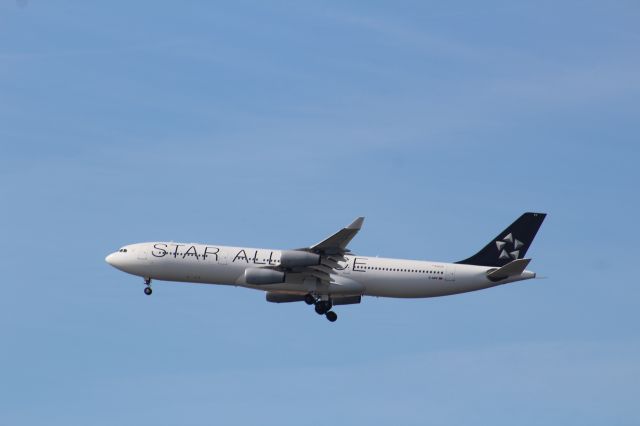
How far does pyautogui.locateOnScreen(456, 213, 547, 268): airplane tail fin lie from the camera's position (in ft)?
360

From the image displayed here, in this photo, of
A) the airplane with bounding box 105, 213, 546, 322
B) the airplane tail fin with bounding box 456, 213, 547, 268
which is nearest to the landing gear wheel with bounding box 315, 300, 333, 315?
the airplane with bounding box 105, 213, 546, 322

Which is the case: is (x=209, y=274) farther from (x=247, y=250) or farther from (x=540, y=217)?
(x=540, y=217)

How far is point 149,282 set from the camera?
10850 centimetres

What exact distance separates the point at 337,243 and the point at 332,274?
16.6ft

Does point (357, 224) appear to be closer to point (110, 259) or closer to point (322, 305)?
point (322, 305)

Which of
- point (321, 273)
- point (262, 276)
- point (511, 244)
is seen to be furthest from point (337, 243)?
point (511, 244)

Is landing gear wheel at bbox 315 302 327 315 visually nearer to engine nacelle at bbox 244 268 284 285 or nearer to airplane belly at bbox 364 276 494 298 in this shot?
airplane belly at bbox 364 276 494 298

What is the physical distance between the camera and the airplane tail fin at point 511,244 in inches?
4318

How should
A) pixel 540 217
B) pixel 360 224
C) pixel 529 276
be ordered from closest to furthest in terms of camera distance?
1. pixel 360 224
2. pixel 529 276
3. pixel 540 217

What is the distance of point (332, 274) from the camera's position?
105625mm

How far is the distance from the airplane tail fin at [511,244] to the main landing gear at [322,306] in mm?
12091

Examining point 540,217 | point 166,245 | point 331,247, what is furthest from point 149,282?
point 540,217

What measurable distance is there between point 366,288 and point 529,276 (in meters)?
13.6

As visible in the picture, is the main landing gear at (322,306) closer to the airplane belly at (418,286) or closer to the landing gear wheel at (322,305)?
the landing gear wheel at (322,305)
